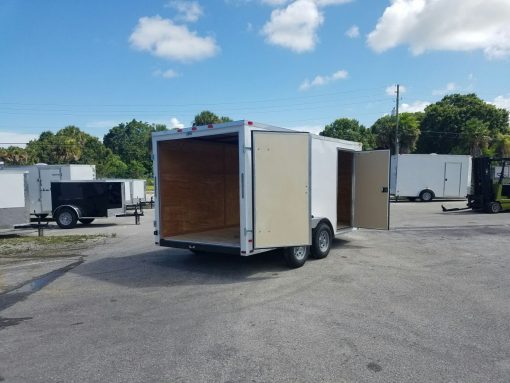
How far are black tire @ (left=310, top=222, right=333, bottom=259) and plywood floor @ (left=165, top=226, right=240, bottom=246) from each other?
1.62 metres

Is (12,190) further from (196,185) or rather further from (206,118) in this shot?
(206,118)

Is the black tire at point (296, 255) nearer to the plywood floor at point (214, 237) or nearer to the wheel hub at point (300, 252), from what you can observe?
the wheel hub at point (300, 252)

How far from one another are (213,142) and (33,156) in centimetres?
4584

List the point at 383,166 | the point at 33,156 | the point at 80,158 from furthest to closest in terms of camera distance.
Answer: the point at 80,158 < the point at 33,156 < the point at 383,166

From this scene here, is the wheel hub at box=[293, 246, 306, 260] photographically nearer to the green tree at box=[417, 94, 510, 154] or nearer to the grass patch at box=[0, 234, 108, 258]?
the grass patch at box=[0, 234, 108, 258]

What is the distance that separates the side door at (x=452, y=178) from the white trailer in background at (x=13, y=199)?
2342cm

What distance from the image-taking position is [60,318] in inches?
202

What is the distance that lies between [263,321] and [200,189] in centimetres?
549

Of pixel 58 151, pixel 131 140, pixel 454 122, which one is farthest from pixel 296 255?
pixel 131 140

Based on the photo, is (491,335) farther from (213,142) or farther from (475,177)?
(475,177)

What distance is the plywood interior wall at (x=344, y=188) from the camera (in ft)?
36.6

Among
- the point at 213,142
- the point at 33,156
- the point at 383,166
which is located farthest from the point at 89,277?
the point at 33,156

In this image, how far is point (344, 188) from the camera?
37.6 ft

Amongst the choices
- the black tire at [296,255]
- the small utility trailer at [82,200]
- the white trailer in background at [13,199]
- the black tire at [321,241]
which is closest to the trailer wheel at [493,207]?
the black tire at [321,241]
